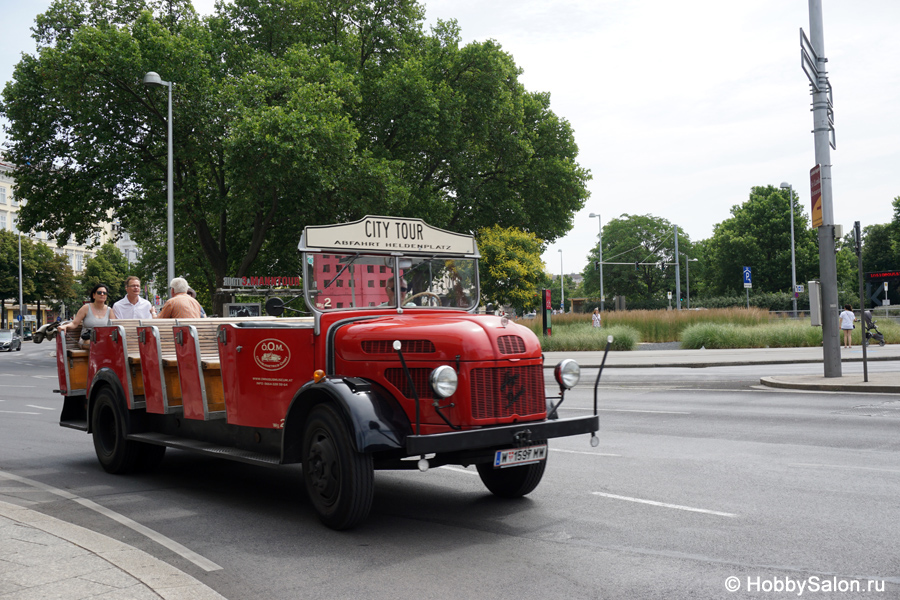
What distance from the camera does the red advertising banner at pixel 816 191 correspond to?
16047 mm

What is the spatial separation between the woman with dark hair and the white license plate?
5451mm

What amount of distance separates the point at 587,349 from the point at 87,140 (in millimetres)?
20887

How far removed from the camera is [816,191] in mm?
16188

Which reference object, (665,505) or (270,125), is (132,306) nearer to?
(665,505)

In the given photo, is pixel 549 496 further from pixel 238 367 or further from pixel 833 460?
pixel 833 460

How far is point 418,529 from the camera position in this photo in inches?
229

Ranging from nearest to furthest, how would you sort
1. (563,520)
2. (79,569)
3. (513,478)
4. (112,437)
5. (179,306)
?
(79,569) → (563,520) → (513,478) → (112,437) → (179,306)

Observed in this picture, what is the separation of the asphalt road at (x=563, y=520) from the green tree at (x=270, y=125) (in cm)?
1889

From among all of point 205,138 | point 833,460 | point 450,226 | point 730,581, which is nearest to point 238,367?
point 730,581

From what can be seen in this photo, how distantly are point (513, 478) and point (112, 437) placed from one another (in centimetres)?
440

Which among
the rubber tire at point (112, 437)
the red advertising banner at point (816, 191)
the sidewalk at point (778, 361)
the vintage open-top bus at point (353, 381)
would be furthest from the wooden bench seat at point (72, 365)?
the red advertising banner at point (816, 191)

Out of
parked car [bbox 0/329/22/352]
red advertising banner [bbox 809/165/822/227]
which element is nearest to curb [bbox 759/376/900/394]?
red advertising banner [bbox 809/165/822/227]

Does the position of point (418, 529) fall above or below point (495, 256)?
below

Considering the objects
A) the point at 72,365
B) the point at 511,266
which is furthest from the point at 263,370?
the point at 511,266
